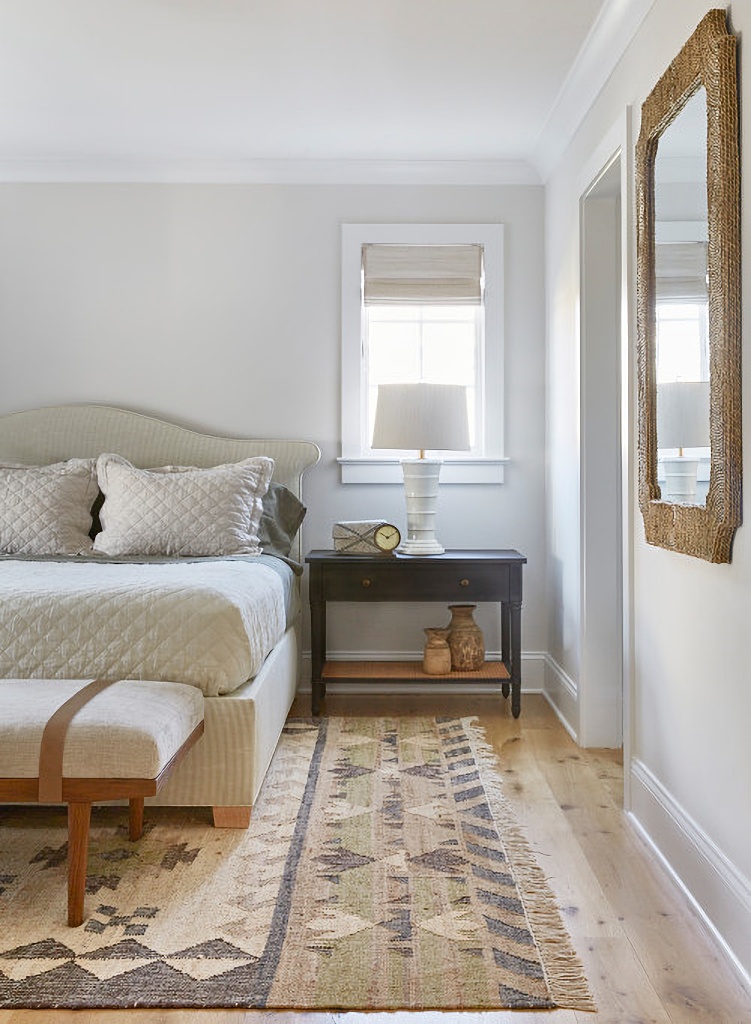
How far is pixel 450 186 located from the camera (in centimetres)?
449

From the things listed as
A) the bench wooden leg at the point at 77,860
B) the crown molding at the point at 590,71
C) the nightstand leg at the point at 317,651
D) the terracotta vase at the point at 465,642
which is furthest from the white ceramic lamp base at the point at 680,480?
the nightstand leg at the point at 317,651

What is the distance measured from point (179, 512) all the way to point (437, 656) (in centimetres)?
125

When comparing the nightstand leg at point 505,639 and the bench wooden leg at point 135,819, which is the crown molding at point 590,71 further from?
the bench wooden leg at point 135,819

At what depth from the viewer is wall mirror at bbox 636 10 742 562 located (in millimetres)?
1954

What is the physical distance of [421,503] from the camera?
4.19m

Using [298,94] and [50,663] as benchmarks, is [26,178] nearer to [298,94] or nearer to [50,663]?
[298,94]

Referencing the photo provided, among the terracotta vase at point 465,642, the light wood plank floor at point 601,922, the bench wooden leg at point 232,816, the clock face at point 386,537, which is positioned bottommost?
the light wood plank floor at point 601,922

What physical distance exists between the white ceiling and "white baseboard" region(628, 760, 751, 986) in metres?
2.29

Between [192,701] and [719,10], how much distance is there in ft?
6.72

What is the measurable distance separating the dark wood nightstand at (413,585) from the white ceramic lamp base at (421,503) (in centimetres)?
13

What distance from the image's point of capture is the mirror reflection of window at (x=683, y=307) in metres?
2.15

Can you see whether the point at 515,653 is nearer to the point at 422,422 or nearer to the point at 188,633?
the point at 422,422

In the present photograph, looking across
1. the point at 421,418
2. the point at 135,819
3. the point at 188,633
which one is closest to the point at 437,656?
the point at 421,418

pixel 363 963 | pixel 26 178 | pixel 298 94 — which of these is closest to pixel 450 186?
pixel 298 94
